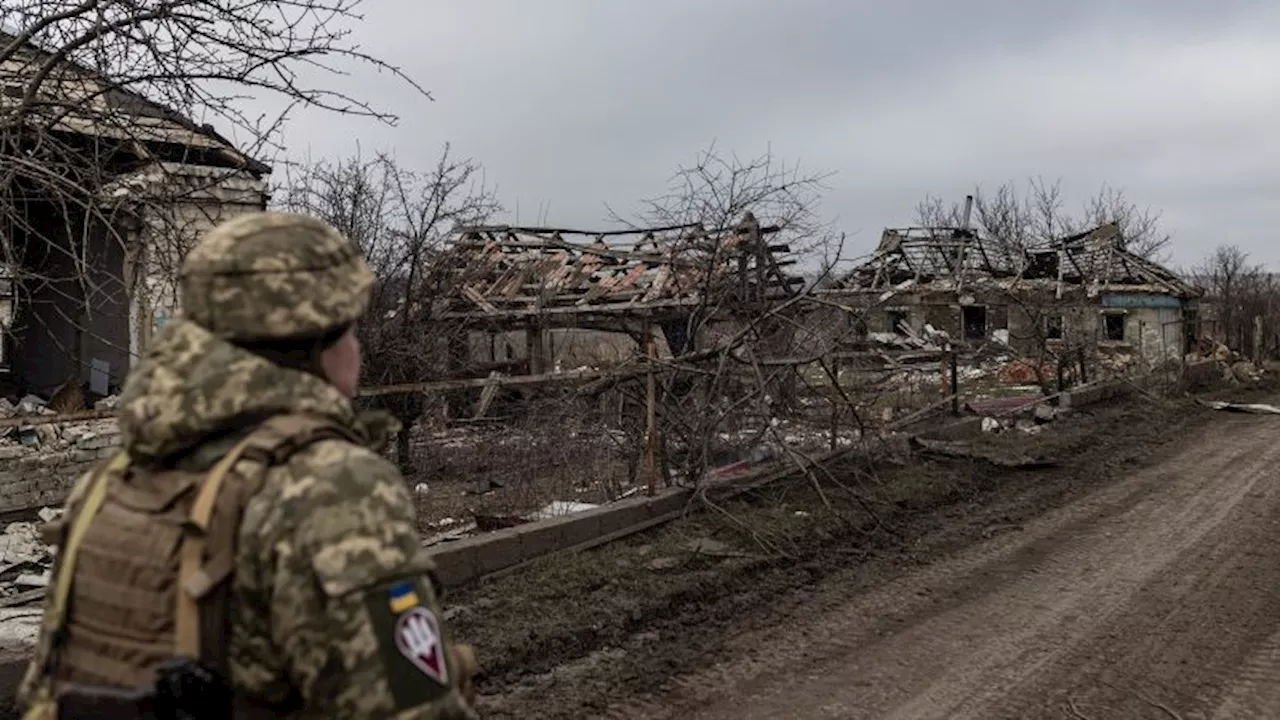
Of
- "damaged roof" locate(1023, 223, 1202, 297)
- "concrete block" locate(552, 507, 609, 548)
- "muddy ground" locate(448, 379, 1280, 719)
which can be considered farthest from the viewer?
"damaged roof" locate(1023, 223, 1202, 297)

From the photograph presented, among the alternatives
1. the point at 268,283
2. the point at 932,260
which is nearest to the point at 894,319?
the point at 932,260

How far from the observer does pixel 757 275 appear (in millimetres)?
10430

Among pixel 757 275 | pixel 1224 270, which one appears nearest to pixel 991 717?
pixel 757 275

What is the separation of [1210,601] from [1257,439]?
868 centimetres

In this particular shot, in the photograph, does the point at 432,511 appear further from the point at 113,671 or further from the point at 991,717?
the point at 113,671

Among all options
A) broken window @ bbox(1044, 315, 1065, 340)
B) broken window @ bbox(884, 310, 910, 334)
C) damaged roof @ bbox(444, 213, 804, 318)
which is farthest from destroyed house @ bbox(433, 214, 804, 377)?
broken window @ bbox(884, 310, 910, 334)

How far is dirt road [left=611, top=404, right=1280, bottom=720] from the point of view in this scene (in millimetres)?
4570

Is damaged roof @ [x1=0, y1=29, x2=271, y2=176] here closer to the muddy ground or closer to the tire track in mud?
the muddy ground

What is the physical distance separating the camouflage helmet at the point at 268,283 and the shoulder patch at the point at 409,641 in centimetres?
46

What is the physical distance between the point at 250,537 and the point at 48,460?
846cm

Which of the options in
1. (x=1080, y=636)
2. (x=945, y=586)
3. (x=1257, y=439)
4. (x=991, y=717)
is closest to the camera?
(x=991, y=717)

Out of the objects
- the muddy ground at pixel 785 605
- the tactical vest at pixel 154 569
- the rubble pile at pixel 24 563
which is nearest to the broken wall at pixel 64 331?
the rubble pile at pixel 24 563

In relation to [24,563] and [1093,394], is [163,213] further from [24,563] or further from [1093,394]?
[1093,394]

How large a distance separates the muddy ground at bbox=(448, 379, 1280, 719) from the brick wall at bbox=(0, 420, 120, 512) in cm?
476
